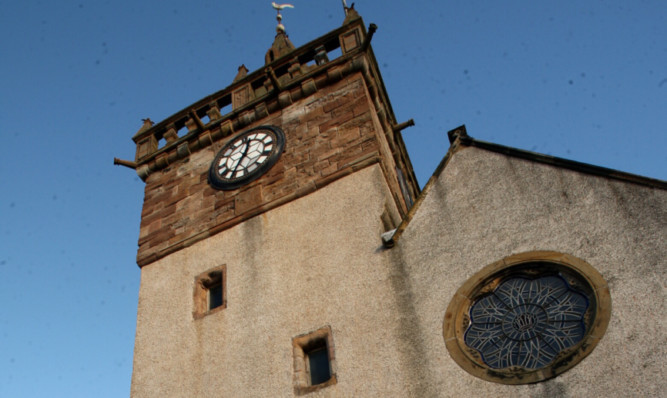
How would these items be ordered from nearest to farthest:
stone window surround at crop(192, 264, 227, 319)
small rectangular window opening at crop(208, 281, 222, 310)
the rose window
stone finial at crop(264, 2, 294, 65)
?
the rose window
stone window surround at crop(192, 264, 227, 319)
small rectangular window opening at crop(208, 281, 222, 310)
stone finial at crop(264, 2, 294, 65)

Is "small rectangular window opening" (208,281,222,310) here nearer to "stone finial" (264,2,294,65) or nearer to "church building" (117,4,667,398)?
"church building" (117,4,667,398)

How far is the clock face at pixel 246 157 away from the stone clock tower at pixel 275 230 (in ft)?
0.09

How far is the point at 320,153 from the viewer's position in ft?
38.2

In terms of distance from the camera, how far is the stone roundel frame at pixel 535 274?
714cm

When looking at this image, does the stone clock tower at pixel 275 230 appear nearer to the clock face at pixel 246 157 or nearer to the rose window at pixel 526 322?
the clock face at pixel 246 157

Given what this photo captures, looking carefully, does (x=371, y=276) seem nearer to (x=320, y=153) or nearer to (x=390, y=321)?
(x=390, y=321)

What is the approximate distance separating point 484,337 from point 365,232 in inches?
97.0

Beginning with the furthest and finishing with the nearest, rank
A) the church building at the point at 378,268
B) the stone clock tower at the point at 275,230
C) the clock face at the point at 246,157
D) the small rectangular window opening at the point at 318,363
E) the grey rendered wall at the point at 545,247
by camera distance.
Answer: the clock face at the point at 246,157 → the stone clock tower at the point at 275,230 → the small rectangular window opening at the point at 318,363 → the church building at the point at 378,268 → the grey rendered wall at the point at 545,247

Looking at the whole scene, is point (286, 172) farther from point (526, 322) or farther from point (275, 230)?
point (526, 322)

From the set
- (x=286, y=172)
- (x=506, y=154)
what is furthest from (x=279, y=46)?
(x=506, y=154)

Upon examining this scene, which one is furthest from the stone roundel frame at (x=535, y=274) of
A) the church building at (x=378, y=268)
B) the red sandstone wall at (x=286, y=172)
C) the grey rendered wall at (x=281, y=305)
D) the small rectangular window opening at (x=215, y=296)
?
the small rectangular window opening at (x=215, y=296)

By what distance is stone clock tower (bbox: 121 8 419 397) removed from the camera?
8953 mm

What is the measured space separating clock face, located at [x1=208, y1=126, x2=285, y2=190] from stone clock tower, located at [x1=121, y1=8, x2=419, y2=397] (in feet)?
0.09

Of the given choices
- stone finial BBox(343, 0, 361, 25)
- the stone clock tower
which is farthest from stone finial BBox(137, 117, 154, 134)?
stone finial BBox(343, 0, 361, 25)
